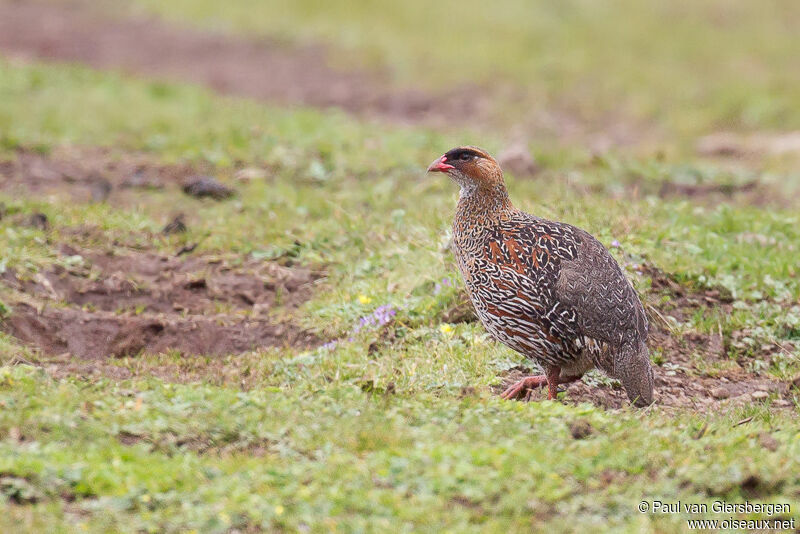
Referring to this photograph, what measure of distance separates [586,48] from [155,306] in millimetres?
11027

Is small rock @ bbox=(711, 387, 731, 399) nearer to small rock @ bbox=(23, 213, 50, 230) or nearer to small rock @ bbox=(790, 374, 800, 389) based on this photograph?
small rock @ bbox=(790, 374, 800, 389)

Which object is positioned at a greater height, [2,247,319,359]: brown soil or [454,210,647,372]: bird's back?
[454,210,647,372]: bird's back

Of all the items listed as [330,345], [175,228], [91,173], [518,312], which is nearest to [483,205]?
[518,312]

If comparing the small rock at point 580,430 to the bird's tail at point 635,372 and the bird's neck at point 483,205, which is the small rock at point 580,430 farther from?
the bird's neck at point 483,205

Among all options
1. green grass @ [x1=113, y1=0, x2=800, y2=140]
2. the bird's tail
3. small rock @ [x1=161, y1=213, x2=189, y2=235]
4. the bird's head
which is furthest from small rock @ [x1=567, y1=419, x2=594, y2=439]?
green grass @ [x1=113, y1=0, x2=800, y2=140]

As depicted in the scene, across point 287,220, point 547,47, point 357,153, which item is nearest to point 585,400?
point 287,220

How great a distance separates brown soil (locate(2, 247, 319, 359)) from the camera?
23.8 ft

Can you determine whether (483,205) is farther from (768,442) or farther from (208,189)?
(208,189)

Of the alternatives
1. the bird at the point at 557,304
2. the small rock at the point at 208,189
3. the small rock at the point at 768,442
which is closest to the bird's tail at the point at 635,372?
the bird at the point at 557,304

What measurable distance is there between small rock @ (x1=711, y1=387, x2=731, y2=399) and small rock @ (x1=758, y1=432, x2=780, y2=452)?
1.22 m

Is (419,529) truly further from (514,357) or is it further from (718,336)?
(718,336)

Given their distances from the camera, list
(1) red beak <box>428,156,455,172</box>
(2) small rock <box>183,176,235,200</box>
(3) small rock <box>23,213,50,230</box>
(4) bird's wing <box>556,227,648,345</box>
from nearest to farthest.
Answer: (4) bird's wing <box>556,227,648,345</box> < (1) red beak <box>428,156,455,172</box> < (3) small rock <box>23,213,50,230</box> < (2) small rock <box>183,176,235,200</box>

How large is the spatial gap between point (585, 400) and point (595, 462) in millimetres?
1361

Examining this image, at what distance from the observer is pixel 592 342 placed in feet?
19.4
